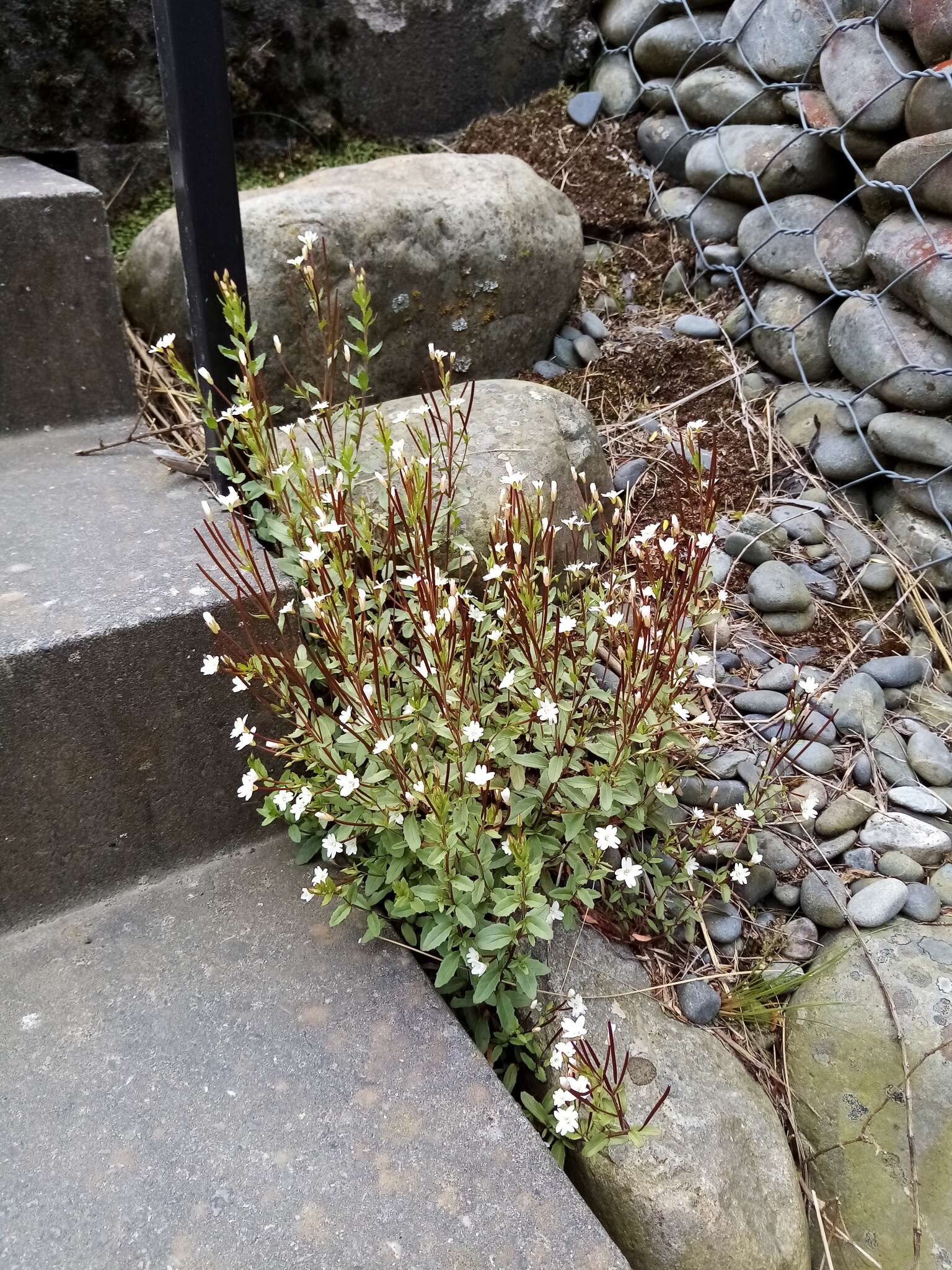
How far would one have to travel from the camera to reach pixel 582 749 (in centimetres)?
133

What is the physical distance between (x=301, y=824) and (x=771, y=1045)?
0.86 m

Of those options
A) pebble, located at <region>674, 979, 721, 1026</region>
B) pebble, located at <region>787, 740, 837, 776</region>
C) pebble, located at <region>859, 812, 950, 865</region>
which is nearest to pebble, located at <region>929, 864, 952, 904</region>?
pebble, located at <region>859, 812, 950, 865</region>

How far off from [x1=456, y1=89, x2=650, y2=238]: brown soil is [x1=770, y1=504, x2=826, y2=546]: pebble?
1.17 metres

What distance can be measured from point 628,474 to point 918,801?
0.98 m

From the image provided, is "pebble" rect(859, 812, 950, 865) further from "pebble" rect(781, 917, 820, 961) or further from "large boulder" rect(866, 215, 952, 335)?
"large boulder" rect(866, 215, 952, 335)

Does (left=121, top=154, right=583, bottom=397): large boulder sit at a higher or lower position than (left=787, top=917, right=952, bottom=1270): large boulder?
higher

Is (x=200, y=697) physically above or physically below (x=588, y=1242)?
above

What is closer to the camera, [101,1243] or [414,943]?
[101,1243]

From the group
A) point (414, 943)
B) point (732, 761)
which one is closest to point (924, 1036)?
point (732, 761)

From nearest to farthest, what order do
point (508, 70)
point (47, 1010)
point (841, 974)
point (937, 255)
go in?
1. point (47, 1010)
2. point (841, 974)
3. point (937, 255)
4. point (508, 70)

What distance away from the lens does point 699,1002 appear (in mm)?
1425

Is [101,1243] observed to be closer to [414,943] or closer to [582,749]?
[414,943]

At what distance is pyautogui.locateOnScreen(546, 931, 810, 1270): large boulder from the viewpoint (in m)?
1.19

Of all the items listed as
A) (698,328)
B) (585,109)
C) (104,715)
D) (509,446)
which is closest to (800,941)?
(509,446)
